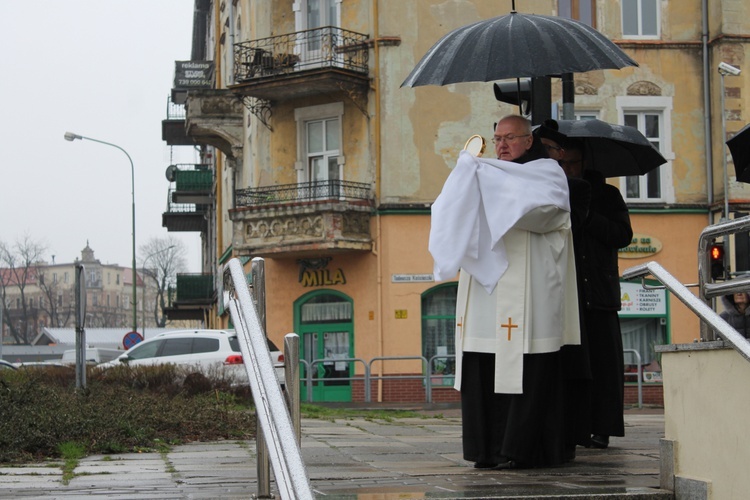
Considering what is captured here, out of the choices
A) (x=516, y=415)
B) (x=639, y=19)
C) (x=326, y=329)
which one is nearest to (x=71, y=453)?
(x=516, y=415)

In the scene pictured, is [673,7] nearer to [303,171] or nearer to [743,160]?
[303,171]

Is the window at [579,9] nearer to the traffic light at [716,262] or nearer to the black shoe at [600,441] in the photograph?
the black shoe at [600,441]

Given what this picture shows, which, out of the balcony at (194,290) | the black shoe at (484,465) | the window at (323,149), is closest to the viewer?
the black shoe at (484,465)

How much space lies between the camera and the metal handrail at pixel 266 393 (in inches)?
158

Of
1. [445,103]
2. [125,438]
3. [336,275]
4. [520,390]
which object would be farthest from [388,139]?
[520,390]

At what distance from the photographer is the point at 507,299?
7.43m

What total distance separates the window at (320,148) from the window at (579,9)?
6.00 m

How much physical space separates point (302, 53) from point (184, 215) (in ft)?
80.3

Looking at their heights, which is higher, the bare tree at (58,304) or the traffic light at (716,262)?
the bare tree at (58,304)

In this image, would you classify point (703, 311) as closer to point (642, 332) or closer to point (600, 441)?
point (600, 441)

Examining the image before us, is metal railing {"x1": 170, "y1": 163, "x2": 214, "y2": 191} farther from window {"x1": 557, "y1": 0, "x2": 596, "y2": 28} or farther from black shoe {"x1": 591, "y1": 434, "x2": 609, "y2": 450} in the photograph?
black shoe {"x1": 591, "y1": 434, "x2": 609, "y2": 450}

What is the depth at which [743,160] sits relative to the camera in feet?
32.5

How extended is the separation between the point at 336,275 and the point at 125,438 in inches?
892

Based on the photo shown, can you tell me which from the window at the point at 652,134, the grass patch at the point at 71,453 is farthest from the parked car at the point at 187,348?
the grass patch at the point at 71,453
